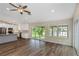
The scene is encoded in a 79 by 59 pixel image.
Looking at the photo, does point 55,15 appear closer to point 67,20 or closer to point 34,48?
point 67,20

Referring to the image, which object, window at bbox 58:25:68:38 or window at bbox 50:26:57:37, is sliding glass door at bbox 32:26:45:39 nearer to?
window at bbox 50:26:57:37

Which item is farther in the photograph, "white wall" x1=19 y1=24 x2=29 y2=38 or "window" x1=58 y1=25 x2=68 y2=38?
"white wall" x1=19 y1=24 x2=29 y2=38

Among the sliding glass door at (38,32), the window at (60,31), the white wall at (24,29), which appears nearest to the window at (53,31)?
the window at (60,31)

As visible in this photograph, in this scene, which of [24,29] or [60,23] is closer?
[60,23]

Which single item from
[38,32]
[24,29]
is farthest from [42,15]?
[24,29]

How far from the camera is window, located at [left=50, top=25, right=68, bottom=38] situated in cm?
243

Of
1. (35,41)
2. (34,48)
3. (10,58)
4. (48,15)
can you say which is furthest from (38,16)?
(10,58)

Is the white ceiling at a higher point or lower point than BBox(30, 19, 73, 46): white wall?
higher

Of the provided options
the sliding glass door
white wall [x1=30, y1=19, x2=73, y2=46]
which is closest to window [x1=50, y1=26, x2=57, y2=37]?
white wall [x1=30, y1=19, x2=73, y2=46]

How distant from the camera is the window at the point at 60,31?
243cm

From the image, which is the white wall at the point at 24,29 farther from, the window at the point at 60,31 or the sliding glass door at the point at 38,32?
the window at the point at 60,31

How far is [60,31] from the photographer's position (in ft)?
8.23

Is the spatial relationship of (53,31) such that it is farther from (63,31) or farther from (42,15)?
(42,15)

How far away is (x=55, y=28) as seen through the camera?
8.65 feet
